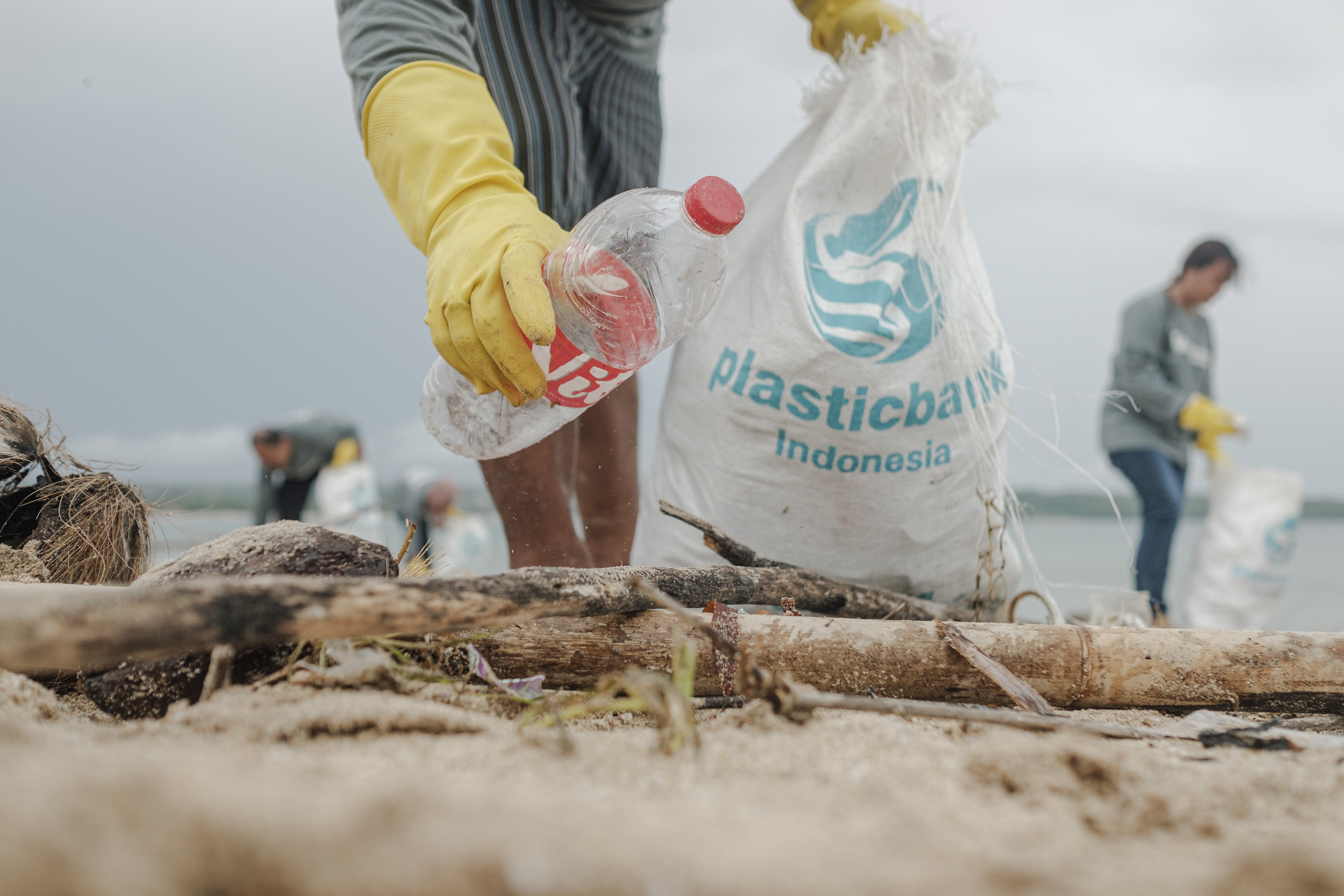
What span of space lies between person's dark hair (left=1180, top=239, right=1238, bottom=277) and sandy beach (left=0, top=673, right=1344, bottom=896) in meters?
3.42

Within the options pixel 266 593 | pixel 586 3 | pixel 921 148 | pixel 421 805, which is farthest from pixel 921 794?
pixel 586 3

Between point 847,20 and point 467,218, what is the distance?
1.16 m

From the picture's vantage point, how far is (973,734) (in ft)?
2.42

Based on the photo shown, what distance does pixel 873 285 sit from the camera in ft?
5.13

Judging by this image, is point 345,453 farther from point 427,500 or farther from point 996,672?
point 996,672

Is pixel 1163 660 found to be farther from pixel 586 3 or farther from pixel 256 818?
pixel 586 3

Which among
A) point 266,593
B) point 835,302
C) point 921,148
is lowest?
point 266,593

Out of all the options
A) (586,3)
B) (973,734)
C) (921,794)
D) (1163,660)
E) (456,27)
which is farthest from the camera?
(586,3)

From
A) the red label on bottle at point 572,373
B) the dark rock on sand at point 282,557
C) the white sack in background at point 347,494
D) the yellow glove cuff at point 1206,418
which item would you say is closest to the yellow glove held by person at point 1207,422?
the yellow glove cuff at point 1206,418

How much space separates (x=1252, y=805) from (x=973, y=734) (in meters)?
0.21

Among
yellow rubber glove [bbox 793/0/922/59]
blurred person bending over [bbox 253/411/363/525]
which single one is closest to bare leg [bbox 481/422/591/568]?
yellow rubber glove [bbox 793/0/922/59]

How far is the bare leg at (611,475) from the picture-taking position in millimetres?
1960

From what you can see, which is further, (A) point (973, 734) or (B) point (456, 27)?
(B) point (456, 27)

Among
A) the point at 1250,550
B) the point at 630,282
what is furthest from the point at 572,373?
the point at 1250,550
